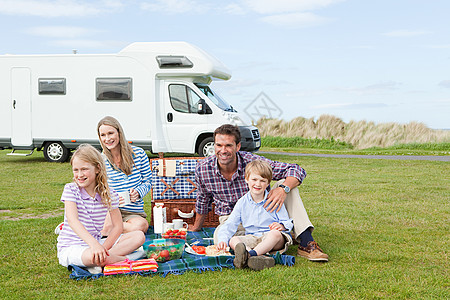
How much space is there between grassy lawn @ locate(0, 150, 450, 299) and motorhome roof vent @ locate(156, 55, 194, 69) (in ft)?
16.4

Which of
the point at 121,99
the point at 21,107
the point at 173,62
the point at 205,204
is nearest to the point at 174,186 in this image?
the point at 205,204

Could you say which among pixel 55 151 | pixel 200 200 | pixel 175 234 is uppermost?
pixel 55 151

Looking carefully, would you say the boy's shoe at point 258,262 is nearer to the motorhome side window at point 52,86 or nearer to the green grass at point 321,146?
the motorhome side window at point 52,86

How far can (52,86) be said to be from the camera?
43.7 ft

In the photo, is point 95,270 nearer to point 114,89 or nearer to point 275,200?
point 275,200

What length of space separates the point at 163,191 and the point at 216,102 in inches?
293

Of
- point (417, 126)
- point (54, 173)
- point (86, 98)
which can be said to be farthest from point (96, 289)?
point (417, 126)

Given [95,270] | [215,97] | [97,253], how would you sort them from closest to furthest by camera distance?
[97,253] < [95,270] < [215,97]

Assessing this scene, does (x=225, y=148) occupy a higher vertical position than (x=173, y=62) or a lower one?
lower

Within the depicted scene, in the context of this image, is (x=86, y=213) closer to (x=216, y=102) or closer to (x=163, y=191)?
(x=163, y=191)

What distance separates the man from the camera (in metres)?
4.20

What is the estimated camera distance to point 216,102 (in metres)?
12.8

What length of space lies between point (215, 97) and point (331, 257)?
29.6ft

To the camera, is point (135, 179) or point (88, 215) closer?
point (88, 215)
